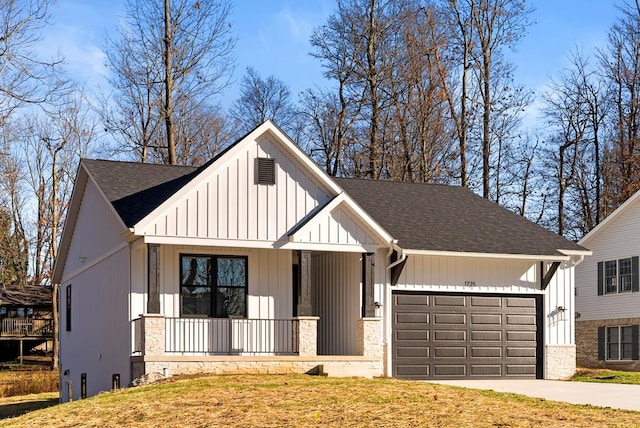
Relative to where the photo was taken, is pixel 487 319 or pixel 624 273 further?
pixel 624 273

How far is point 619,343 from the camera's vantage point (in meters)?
35.8

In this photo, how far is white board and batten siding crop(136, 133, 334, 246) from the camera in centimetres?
2102

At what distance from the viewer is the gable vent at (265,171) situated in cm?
2191

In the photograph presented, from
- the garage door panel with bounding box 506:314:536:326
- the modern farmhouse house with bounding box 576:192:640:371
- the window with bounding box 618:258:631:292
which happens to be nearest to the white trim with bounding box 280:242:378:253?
the garage door panel with bounding box 506:314:536:326

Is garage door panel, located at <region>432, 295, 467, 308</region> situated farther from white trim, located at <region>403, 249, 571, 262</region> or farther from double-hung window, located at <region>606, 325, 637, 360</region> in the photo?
double-hung window, located at <region>606, 325, 637, 360</region>

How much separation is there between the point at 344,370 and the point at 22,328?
114 ft

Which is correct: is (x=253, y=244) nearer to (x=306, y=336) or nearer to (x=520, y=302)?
(x=306, y=336)

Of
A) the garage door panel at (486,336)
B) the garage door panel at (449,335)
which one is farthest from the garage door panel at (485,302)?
the garage door panel at (449,335)

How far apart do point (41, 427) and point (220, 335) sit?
22.5ft

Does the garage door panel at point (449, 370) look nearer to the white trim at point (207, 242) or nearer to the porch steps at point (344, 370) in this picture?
the porch steps at point (344, 370)

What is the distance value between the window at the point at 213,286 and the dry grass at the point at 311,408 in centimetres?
380

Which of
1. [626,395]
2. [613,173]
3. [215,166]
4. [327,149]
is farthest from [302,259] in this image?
[613,173]

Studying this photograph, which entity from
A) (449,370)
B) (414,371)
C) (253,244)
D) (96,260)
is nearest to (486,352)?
(449,370)

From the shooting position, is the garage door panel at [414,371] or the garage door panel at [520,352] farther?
the garage door panel at [520,352]
